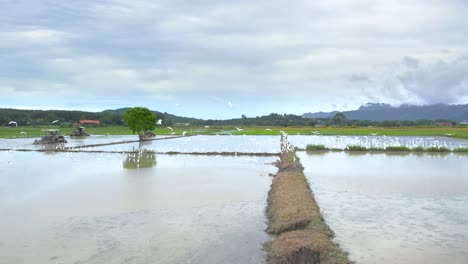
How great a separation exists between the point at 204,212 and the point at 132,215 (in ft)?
5.99

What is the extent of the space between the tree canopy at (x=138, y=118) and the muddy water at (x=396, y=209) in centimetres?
2682

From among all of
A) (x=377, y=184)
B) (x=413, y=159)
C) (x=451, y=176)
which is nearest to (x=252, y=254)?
(x=377, y=184)

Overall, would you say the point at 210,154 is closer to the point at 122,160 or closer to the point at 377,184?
the point at 122,160

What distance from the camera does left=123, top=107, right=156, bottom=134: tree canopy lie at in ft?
147

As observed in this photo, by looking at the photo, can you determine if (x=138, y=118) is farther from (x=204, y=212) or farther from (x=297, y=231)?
(x=297, y=231)

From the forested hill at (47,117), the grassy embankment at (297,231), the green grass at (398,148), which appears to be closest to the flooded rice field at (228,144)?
the green grass at (398,148)

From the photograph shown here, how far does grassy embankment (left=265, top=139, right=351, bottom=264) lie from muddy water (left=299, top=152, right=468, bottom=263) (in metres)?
0.50

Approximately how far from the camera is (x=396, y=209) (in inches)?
450

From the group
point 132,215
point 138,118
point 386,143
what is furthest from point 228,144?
point 132,215

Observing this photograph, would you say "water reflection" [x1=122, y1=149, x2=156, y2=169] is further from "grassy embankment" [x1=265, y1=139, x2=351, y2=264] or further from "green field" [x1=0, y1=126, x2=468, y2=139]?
"green field" [x1=0, y1=126, x2=468, y2=139]

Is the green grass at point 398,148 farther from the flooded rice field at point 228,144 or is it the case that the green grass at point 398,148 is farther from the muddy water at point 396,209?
the muddy water at point 396,209

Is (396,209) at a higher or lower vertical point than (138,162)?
lower

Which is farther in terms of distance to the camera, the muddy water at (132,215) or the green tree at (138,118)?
the green tree at (138,118)

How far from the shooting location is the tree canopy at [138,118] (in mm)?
44906
